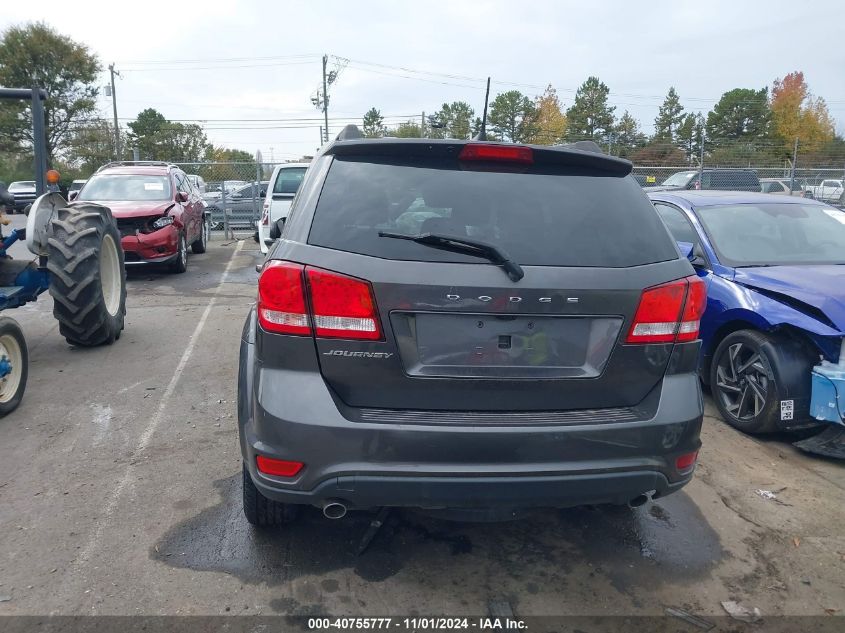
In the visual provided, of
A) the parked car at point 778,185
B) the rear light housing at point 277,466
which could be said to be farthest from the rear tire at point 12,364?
the parked car at point 778,185

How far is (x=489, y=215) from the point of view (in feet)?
8.48

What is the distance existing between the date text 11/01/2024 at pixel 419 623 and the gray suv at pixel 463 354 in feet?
1.60

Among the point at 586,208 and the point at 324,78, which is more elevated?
the point at 324,78

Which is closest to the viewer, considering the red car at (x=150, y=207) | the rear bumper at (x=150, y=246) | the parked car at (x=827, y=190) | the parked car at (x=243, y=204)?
the rear bumper at (x=150, y=246)

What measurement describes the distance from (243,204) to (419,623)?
16.8 meters

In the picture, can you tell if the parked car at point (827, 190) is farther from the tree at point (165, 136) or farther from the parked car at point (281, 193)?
the tree at point (165, 136)

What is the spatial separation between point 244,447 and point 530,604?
1.35 m

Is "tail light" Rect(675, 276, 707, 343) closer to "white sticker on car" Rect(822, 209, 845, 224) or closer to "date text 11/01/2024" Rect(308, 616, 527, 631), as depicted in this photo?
"date text 11/01/2024" Rect(308, 616, 527, 631)

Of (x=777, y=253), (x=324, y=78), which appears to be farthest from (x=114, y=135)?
(x=777, y=253)

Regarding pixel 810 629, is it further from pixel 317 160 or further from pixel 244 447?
pixel 317 160

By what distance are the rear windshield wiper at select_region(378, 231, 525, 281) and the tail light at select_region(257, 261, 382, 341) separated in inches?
10.5

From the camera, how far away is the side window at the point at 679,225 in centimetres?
555

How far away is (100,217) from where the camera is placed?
21.0ft

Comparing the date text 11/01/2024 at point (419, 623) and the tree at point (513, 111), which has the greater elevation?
the tree at point (513, 111)
